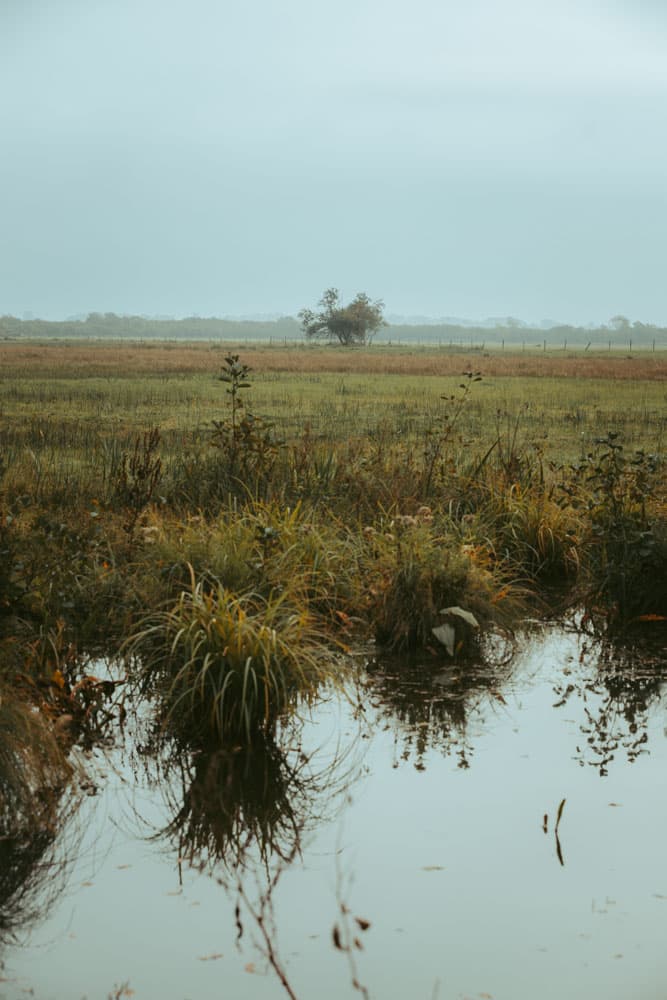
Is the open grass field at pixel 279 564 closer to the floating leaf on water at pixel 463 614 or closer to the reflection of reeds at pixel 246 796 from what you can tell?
the floating leaf on water at pixel 463 614

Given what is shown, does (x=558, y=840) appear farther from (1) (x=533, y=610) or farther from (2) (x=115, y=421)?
(2) (x=115, y=421)

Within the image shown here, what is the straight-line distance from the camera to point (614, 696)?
7219 mm

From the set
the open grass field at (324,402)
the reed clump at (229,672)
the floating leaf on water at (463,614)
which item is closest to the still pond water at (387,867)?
the reed clump at (229,672)

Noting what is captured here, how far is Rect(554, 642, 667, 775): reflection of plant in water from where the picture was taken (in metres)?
6.26

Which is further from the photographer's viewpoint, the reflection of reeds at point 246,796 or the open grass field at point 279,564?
the open grass field at point 279,564

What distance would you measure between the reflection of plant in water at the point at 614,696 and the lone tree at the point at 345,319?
117 m

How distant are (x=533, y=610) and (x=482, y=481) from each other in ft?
10.1

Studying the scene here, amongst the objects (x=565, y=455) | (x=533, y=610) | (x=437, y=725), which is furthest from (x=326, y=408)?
(x=437, y=725)

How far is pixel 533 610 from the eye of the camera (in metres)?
9.40

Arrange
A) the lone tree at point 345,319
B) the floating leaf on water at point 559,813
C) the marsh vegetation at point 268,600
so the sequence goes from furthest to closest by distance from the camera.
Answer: the lone tree at point 345,319, the marsh vegetation at point 268,600, the floating leaf on water at point 559,813

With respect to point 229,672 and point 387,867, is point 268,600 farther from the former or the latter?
point 387,867

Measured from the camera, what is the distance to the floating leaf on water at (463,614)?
779 cm

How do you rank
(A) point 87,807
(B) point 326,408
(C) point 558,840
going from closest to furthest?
(C) point 558,840
(A) point 87,807
(B) point 326,408

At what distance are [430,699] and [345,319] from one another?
120m
